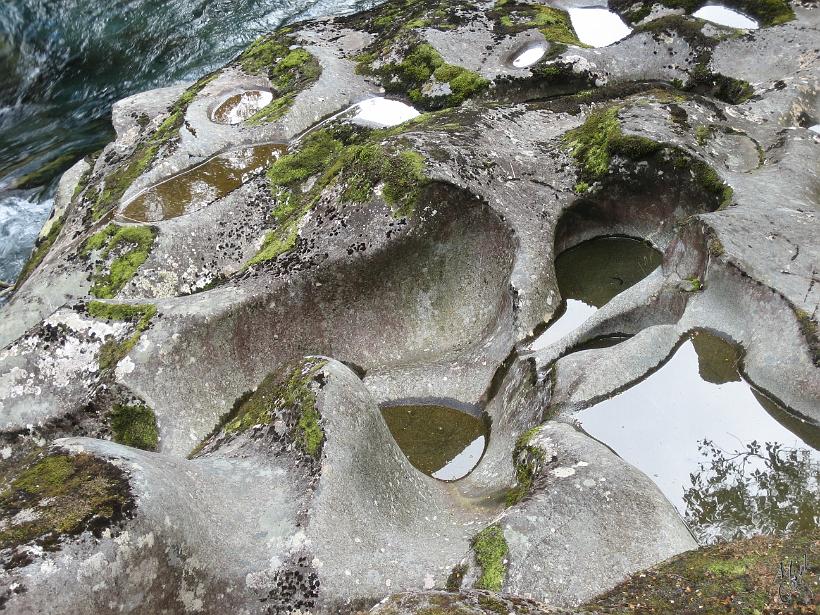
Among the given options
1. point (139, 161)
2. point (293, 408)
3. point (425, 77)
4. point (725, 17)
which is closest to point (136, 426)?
point (293, 408)

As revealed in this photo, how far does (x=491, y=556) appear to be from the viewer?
17.5ft

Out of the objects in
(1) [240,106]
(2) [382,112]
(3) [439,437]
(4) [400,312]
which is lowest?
(3) [439,437]

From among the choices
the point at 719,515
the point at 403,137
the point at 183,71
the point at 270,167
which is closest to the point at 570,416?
the point at 719,515

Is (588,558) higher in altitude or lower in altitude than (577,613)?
lower

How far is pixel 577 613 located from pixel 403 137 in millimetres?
6641

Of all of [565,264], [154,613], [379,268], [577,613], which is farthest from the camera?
[565,264]

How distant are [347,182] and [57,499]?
544cm

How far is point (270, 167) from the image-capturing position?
11352mm

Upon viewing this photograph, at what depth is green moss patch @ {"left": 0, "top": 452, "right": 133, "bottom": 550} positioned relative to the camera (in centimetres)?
447

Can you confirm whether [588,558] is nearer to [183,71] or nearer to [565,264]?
[565,264]

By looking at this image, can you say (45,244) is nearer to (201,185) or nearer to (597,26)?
(201,185)

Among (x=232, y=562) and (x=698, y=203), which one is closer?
(x=232, y=562)

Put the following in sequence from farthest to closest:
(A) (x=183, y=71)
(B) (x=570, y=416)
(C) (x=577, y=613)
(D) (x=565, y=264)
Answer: (A) (x=183, y=71), (D) (x=565, y=264), (B) (x=570, y=416), (C) (x=577, y=613)

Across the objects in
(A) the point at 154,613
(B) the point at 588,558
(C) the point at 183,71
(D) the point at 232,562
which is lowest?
(C) the point at 183,71
